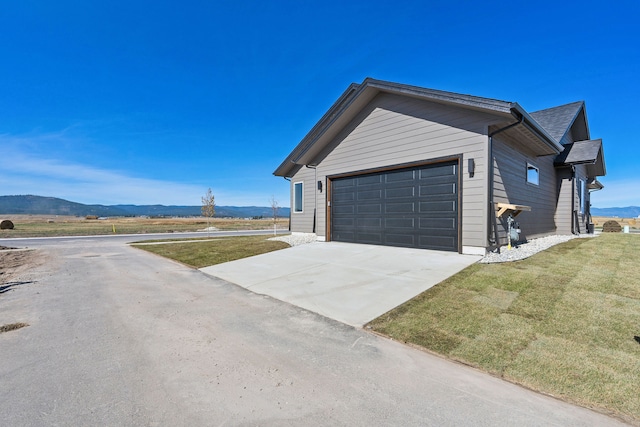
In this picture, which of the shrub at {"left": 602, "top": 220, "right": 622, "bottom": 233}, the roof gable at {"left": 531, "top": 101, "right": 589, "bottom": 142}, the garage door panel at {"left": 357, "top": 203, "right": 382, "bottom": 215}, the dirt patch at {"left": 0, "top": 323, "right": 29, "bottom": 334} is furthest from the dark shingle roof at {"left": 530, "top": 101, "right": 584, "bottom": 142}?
the dirt patch at {"left": 0, "top": 323, "right": 29, "bottom": 334}

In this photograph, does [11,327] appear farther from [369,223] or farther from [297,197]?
[297,197]

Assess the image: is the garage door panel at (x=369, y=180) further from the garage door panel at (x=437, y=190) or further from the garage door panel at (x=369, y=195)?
the garage door panel at (x=437, y=190)

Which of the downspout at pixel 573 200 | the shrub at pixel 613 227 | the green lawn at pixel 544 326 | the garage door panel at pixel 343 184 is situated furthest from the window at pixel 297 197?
the shrub at pixel 613 227

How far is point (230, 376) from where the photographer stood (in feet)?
8.90

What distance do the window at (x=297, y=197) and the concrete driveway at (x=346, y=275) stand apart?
6.23 metres

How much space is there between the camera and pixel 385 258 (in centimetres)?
802

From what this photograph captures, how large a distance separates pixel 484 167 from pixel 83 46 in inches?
695

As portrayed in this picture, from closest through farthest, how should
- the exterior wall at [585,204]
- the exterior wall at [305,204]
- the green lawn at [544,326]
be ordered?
1. the green lawn at [544,326]
2. the exterior wall at [585,204]
3. the exterior wall at [305,204]

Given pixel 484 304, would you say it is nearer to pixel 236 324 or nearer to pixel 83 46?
pixel 236 324

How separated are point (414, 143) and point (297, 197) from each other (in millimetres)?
8300

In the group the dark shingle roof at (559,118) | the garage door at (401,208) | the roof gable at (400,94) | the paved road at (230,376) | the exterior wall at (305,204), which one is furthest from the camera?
the exterior wall at (305,204)

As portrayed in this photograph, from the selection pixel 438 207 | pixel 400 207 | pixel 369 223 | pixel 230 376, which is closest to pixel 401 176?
pixel 400 207

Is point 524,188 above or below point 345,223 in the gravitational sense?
above

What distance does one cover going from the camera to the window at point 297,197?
51.9 ft
